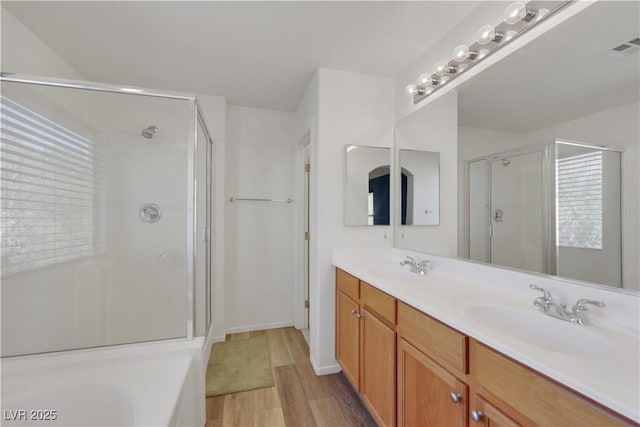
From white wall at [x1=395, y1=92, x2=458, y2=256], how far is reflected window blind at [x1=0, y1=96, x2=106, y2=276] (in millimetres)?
2325

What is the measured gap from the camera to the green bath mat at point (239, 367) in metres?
1.82

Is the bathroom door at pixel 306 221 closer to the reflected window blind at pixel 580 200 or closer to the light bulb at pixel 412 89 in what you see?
the light bulb at pixel 412 89

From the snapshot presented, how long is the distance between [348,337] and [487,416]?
3.47 ft

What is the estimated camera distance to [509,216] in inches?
48.1

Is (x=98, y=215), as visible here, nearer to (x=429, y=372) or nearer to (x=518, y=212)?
(x=429, y=372)

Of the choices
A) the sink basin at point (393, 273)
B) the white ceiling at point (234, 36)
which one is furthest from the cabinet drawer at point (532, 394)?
the white ceiling at point (234, 36)

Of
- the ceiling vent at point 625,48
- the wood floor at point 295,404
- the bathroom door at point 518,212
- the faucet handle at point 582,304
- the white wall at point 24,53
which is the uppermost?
the white wall at point 24,53

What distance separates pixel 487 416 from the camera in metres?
0.75

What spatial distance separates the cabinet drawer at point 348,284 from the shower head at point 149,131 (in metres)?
1.82

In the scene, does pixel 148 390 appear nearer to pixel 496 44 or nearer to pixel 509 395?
pixel 509 395

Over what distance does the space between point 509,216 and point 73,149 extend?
109 inches

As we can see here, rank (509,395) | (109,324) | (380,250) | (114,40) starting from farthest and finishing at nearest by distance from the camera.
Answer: (380,250), (109,324), (114,40), (509,395)

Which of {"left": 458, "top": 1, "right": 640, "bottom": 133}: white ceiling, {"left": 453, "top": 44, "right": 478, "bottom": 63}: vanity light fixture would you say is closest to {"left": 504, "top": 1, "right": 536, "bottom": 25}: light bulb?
{"left": 458, "top": 1, "right": 640, "bottom": 133}: white ceiling

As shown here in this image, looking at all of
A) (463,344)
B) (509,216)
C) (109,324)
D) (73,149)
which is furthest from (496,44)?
(109,324)
